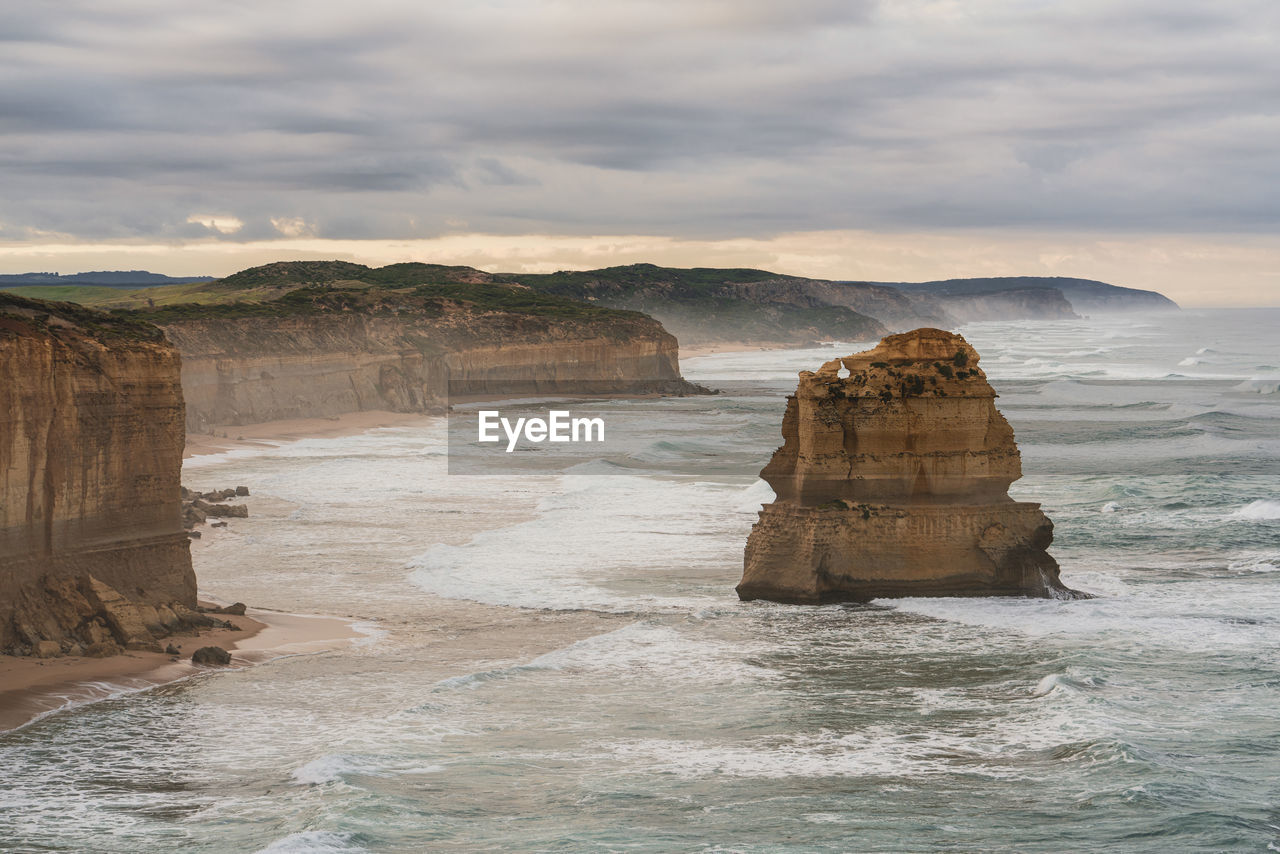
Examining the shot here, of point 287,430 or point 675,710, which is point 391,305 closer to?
point 287,430

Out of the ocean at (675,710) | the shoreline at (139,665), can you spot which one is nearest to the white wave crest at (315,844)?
the ocean at (675,710)

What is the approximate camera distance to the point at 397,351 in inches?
3765

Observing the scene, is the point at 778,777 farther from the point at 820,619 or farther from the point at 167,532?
the point at 167,532

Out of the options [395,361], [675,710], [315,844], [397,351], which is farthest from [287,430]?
[315,844]

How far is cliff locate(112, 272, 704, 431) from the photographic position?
77875 millimetres

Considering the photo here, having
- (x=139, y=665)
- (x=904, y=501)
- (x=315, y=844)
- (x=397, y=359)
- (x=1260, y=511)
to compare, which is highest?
(x=397, y=359)

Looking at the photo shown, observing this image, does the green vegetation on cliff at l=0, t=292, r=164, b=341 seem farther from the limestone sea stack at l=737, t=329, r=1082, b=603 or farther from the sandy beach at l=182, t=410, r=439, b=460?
Result: the sandy beach at l=182, t=410, r=439, b=460

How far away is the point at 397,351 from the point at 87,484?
73.0m

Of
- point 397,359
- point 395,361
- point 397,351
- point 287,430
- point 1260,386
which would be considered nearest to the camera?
point 287,430

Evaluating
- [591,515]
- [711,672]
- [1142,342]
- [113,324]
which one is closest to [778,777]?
[711,672]

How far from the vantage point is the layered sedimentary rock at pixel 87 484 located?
2177cm

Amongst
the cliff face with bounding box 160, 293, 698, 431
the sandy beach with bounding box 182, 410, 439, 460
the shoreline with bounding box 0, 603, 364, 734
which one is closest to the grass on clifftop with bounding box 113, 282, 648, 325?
the cliff face with bounding box 160, 293, 698, 431

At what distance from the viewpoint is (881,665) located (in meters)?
21.8

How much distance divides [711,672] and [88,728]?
9186 millimetres
